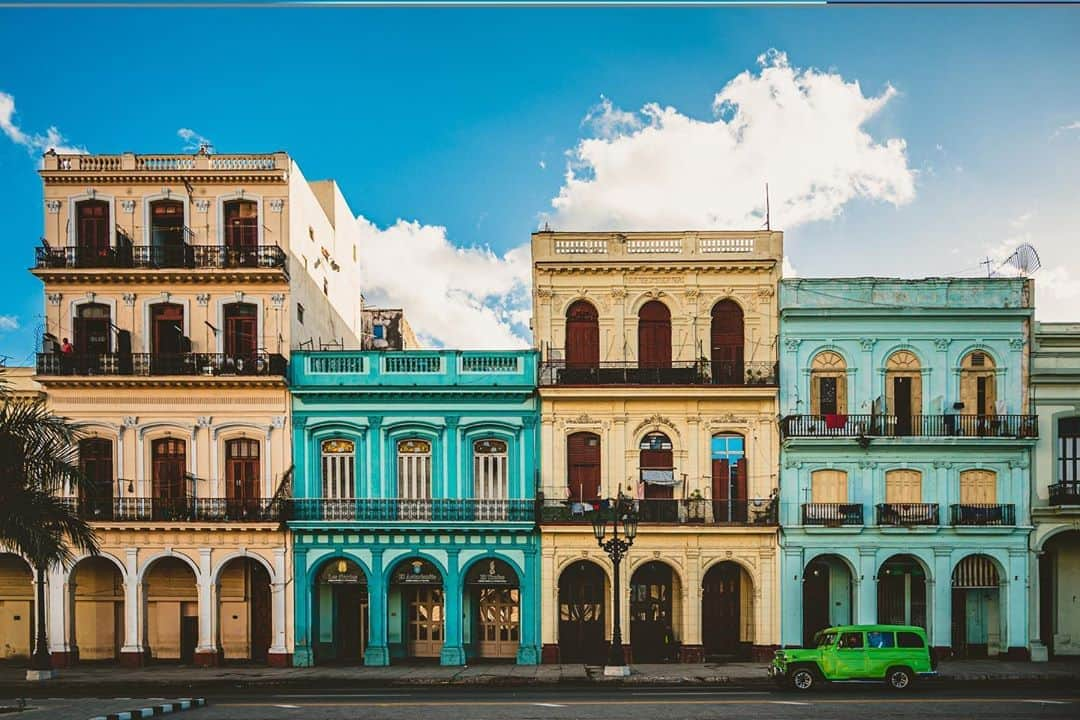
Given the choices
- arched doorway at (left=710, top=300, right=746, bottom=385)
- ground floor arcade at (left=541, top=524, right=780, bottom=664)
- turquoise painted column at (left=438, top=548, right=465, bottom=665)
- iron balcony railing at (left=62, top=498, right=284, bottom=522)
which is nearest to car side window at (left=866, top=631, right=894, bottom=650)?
ground floor arcade at (left=541, top=524, right=780, bottom=664)

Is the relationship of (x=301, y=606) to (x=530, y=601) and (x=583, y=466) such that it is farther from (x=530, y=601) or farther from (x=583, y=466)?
(x=583, y=466)

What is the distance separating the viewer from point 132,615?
28.0 meters

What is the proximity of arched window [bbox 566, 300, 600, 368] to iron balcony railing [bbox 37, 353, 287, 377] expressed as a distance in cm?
938

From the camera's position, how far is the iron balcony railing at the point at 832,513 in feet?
91.7

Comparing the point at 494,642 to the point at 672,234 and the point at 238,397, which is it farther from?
the point at 672,234

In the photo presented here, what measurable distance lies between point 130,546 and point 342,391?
8.25 m

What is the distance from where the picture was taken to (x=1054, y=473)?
28172 mm

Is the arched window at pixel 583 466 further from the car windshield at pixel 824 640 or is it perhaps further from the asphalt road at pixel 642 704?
the car windshield at pixel 824 640

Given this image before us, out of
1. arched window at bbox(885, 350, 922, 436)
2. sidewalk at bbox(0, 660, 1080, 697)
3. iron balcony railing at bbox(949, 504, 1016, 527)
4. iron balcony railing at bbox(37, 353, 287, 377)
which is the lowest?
sidewalk at bbox(0, 660, 1080, 697)

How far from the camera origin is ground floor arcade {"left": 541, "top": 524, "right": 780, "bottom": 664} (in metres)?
27.9

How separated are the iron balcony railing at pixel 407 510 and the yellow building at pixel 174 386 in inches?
43.1

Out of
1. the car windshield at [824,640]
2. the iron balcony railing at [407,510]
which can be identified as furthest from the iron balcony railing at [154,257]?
the car windshield at [824,640]

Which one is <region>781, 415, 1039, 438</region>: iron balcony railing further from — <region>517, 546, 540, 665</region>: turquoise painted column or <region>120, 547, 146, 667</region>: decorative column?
<region>120, 547, 146, 667</region>: decorative column

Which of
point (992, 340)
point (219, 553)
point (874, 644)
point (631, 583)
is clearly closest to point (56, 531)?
point (219, 553)
